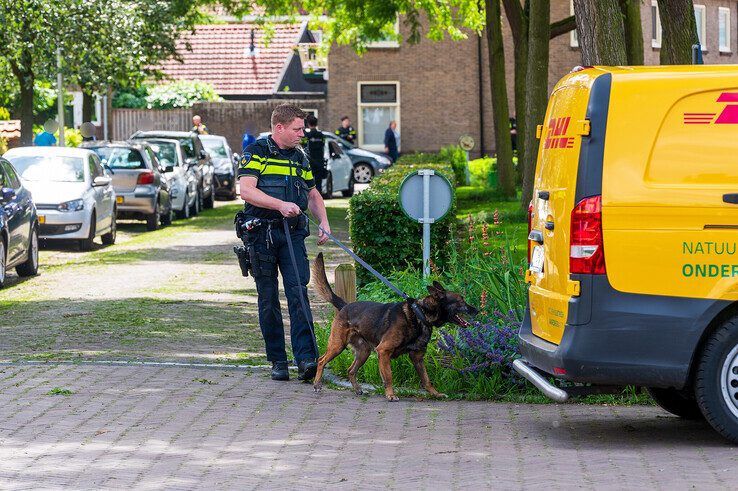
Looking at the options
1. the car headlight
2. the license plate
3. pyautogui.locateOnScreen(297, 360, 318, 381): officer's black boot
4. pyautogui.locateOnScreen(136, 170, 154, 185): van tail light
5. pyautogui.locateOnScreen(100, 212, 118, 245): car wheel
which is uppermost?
pyautogui.locateOnScreen(136, 170, 154, 185): van tail light

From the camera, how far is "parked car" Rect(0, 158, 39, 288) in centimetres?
1678

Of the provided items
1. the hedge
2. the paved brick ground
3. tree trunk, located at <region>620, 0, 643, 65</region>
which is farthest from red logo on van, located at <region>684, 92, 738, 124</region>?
tree trunk, located at <region>620, 0, 643, 65</region>

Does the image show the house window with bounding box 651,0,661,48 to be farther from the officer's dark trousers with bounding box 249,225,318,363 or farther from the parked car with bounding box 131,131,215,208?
the officer's dark trousers with bounding box 249,225,318,363

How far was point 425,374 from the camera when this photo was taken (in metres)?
9.48

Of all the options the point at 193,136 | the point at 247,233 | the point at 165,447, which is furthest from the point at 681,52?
the point at 193,136

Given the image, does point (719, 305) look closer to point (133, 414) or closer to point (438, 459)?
point (438, 459)

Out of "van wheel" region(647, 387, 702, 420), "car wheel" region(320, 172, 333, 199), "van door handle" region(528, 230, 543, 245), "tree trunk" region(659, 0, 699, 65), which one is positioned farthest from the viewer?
"car wheel" region(320, 172, 333, 199)

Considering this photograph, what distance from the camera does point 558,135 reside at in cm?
786

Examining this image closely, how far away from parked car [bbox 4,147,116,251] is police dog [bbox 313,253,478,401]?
12494 mm

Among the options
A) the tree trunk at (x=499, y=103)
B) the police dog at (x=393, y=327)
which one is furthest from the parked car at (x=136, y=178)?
the police dog at (x=393, y=327)

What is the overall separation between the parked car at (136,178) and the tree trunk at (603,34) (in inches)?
612

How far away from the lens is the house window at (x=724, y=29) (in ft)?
179

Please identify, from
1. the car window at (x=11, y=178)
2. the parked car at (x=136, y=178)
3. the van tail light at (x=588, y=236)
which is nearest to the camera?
the van tail light at (x=588, y=236)

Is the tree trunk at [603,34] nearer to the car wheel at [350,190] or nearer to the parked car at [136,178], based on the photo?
the parked car at [136,178]
